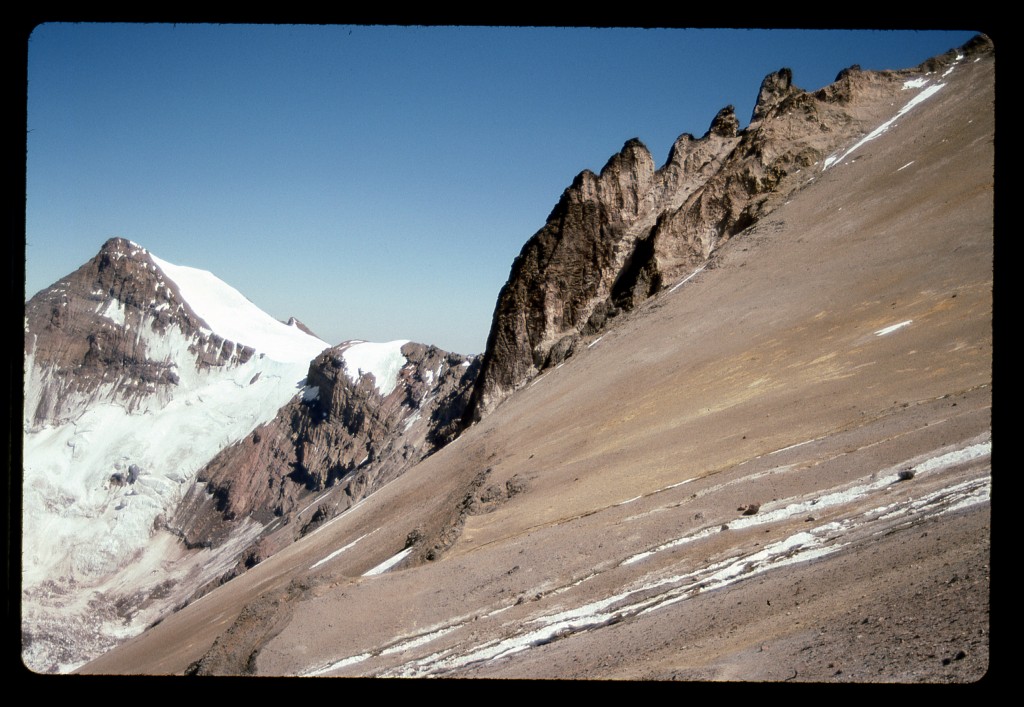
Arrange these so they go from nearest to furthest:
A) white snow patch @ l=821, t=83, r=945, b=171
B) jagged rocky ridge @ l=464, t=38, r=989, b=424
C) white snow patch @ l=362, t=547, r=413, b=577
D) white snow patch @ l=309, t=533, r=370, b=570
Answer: white snow patch @ l=362, t=547, r=413, b=577
white snow patch @ l=309, t=533, r=370, b=570
white snow patch @ l=821, t=83, r=945, b=171
jagged rocky ridge @ l=464, t=38, r=989, b=424

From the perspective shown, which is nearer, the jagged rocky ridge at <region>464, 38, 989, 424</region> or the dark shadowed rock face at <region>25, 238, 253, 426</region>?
the jagged rocky ridge at <region>464, 38, 989, 424</region>

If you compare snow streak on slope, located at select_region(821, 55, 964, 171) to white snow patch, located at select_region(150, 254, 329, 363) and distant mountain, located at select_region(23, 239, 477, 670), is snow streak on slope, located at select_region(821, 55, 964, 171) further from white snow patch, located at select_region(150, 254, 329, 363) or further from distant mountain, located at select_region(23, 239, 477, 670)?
white snow patch, located at select_region(150, 254, 329, 363)

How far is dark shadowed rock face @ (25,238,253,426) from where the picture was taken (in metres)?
72.2

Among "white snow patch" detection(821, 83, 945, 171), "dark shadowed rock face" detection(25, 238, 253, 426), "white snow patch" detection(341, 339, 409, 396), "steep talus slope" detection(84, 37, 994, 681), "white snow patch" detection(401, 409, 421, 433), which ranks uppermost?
"dark shadowed rock face" detection(25, 238, 253, 426)

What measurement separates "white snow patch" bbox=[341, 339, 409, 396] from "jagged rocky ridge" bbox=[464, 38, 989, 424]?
40.5 m

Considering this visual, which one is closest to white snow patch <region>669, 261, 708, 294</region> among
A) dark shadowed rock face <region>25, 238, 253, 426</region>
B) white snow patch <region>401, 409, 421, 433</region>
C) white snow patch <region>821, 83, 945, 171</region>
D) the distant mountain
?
white snow patch <region>821, 83, 945, 171</region>

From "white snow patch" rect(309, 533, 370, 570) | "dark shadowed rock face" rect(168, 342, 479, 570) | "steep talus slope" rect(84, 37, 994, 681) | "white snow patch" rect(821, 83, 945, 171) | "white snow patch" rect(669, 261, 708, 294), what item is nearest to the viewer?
"steep talus slope" rect(84, 37, 994, 681)

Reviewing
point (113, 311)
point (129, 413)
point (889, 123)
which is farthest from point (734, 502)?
point (113, 311)

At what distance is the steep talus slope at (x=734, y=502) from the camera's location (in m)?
5.39

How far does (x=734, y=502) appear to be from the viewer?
879cm

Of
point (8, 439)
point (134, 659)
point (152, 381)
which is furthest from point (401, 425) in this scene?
point (8, 439)

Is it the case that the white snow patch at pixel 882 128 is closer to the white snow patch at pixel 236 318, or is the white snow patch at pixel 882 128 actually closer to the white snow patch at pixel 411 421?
the white snow patch at pixel 411 421

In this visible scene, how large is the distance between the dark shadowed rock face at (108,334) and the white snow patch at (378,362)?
Answer: 17472 millimetres

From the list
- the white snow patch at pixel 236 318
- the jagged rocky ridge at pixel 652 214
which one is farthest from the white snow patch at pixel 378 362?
the jagged rocky ridge at pixel 652 214
